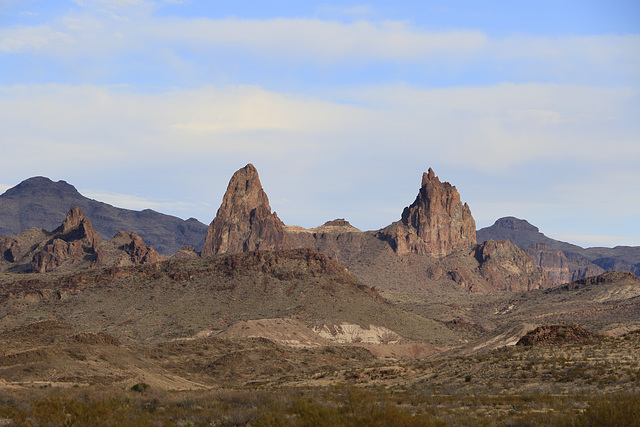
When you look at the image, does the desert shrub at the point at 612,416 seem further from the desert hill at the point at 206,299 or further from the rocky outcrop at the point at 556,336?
the desert hill at the point at 206,299

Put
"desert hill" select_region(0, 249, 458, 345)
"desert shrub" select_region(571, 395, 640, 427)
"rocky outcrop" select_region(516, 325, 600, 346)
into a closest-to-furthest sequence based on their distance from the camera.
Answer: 1. "desert shrub" select_region(571, 395, 640, 427)
2. "rocky outcrop" select_region(516, 325, 600, 346)
3. "desert hill" select_region(0, 249, 458, 345)

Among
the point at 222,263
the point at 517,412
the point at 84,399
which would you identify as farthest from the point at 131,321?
the point at 517,412

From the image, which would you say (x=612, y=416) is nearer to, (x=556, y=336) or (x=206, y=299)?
(x=556, y=336)

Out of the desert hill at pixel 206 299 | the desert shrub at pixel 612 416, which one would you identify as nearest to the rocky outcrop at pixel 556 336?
the desert shrub at pixel 612 416

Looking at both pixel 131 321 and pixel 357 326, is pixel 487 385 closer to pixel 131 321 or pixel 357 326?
pixel 357 326

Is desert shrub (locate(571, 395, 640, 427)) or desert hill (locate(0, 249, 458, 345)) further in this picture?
desert hill (locate(0, 249, 458, 345))

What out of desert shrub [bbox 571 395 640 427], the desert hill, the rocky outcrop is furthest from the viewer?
the desert hill

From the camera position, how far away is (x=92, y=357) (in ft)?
219

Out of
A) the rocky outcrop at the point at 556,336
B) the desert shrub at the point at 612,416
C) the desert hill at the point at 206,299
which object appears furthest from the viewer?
the desert hill at the point at 206,299

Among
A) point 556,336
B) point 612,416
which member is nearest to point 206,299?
point 556,336

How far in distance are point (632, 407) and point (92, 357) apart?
53908 mm

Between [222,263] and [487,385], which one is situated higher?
[222,263]

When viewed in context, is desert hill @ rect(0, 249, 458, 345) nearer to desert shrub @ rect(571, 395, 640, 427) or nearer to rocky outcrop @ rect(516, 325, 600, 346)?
rocky outcrop @ rect(516, 325, 600, 346)

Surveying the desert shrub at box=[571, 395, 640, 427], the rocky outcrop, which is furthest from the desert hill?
the desert shrub at box=[571, 395, 640, 427]
